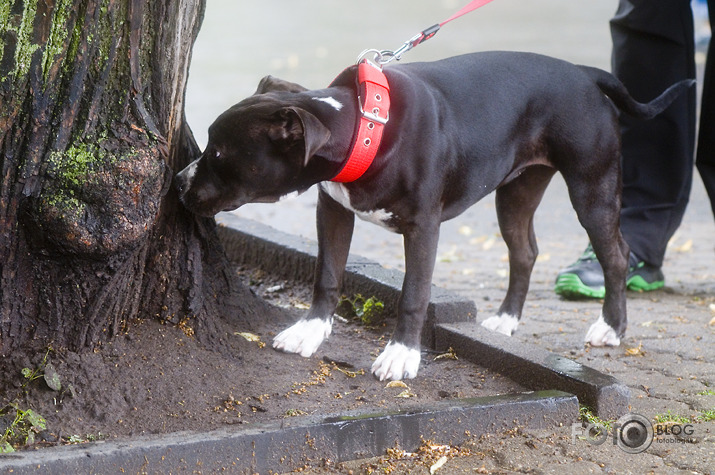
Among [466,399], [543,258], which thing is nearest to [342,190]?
[466,399]

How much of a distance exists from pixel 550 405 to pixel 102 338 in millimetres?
1556

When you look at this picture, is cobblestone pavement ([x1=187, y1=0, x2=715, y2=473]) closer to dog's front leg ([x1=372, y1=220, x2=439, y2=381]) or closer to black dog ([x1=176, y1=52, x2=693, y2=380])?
black dog ([x1=176, y1=52, x2=693, y2=380])

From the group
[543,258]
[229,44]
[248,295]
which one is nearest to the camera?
[248,295]

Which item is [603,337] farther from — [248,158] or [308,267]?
[248,158]

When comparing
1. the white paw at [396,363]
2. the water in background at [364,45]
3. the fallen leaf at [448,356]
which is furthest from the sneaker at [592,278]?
the white paw at [396,363]

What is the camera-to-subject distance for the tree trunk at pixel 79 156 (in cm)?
245

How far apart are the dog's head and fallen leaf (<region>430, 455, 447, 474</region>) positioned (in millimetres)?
1108

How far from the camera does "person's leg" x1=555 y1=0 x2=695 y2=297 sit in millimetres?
5152

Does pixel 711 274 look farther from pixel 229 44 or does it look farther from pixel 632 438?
pixel 229 44

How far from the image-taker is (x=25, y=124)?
245cm

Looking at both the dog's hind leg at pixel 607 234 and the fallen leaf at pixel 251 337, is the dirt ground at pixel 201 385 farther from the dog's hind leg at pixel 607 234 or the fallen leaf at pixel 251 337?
the dog's hind leg at pixel 607 234

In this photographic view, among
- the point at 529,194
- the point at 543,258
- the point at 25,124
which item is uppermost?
the point at 25,124

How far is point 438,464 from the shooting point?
2.70 meters

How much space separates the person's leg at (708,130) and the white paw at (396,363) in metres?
2.73
